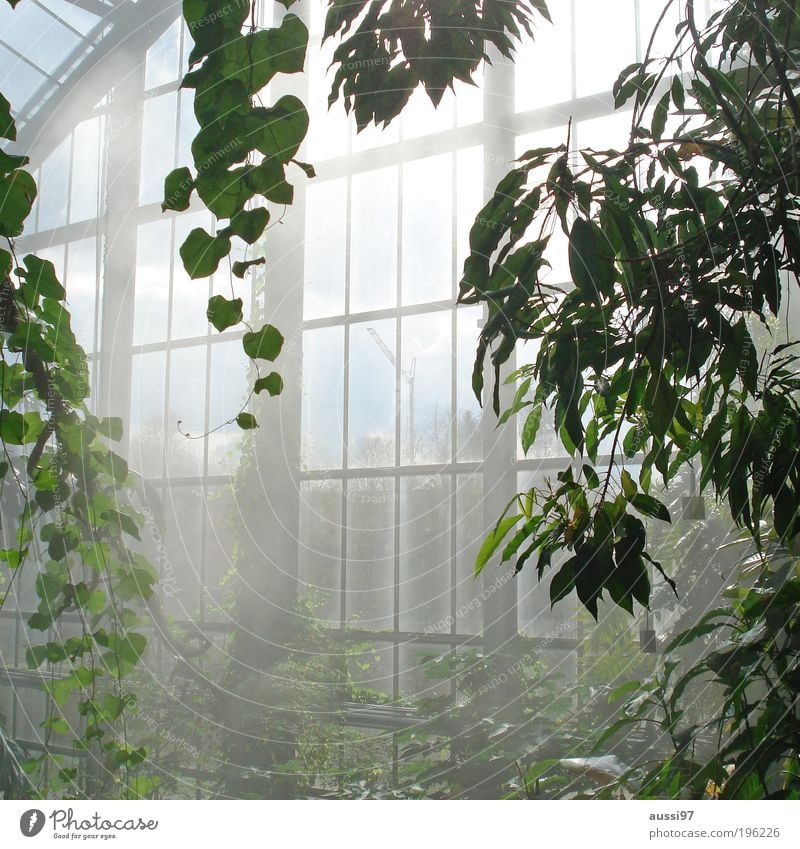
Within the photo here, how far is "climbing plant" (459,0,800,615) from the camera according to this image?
405 mm

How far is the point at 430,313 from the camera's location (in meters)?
0.62

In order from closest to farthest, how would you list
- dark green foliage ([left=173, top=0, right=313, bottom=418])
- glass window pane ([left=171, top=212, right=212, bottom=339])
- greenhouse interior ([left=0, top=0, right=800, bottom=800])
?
dark green foliage ([left=173, top=0, right=313, bottom=418])
greenhouse interior ([left=0, top=0, right=800, bottom=800])
glass window pane ([left=171, top=212, right=212, bottom=339])

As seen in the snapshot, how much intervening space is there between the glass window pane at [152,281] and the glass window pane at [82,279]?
42mm

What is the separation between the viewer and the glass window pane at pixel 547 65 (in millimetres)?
580

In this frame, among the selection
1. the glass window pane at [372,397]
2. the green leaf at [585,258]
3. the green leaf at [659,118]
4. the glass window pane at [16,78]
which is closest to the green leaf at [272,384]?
the glass window pane at [372,397]

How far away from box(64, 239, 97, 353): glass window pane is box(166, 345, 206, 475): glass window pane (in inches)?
3.8

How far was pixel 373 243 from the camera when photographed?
64 centimetres

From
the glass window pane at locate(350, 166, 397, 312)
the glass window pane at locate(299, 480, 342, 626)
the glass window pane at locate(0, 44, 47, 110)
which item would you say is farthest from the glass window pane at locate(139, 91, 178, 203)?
the glass window pane at locate(299, 480, 342, 626)

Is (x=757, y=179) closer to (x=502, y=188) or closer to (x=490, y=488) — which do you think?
(x=502, y=188)

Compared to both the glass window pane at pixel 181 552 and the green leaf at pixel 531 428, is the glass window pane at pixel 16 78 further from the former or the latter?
the green leaf at pixel 531 428

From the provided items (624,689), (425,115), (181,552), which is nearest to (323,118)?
(425,115)
